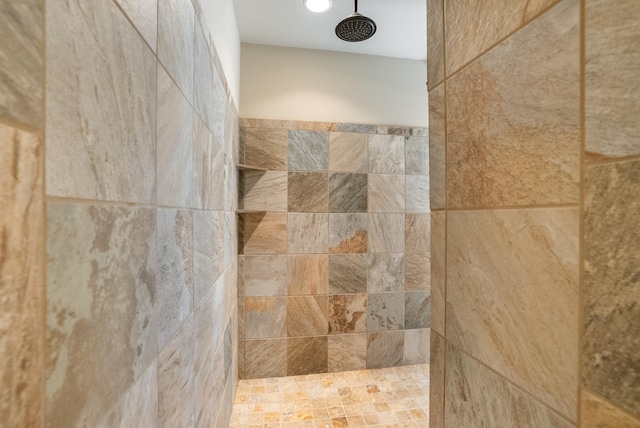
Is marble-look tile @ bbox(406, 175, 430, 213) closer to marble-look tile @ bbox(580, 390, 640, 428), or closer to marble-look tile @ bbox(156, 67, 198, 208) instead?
marble-look tile @ bbox(156, 67, 198, 208)

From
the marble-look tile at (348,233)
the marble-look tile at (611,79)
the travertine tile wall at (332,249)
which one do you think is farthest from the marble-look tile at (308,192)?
the marble-look tile at (611,79)

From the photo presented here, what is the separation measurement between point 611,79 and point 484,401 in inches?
19.7

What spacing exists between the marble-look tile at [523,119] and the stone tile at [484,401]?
0.29 m

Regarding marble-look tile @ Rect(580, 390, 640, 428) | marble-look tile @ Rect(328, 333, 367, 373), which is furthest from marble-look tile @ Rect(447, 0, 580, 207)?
marble-look tile @ Rect(328, 333, 367, 373)

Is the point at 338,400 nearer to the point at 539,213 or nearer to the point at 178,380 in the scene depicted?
the point at 178,380

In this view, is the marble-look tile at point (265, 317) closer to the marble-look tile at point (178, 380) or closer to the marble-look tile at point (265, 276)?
the marble-look tile at point (265, 276)

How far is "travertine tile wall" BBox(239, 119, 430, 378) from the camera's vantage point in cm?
180

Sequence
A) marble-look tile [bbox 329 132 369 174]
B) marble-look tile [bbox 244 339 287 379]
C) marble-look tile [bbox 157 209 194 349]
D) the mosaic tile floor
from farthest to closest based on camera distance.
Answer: marble-look tile [bbox 329 132 369 174]
marble-look tile [bbox 244 339 287 379]
the mosaic tile floor
marble-look tile [bbox 157 209 194 349]

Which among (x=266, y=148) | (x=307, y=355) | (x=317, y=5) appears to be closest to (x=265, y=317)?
(x=307, y=355)

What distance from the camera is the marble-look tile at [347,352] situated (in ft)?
6.06

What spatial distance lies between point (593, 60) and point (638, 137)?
0.10 m

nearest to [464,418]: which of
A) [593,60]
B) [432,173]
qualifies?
[432,173]

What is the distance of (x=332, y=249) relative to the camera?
1.87 m

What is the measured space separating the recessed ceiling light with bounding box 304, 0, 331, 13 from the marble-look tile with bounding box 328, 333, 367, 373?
2.03 meters
